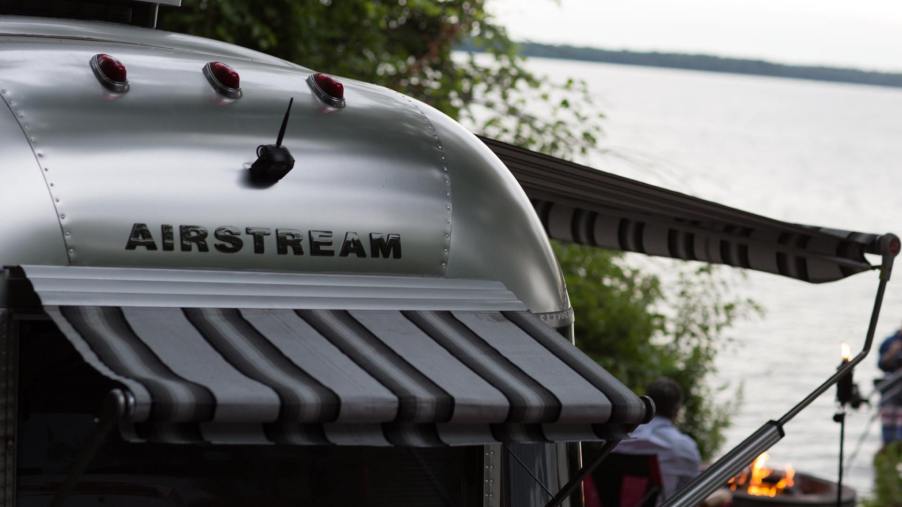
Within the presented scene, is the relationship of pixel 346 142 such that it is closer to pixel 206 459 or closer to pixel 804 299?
pixel 206 459

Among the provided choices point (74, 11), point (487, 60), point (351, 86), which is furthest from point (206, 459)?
point (487, 60)

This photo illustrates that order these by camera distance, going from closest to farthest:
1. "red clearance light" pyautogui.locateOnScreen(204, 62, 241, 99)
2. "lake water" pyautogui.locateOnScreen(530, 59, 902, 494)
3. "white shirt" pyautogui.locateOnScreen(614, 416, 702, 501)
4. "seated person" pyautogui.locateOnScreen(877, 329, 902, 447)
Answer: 1. "red clearance light" pyautogui.locateOnScreen(204, 62, 241, 99)
2. "white shirt" pyautogui.locateOnScreen(614, 416, 702, 501)
3. "seated person" pyautogui.locateOnScreen(877, 329, 902, 447)
4. "lake water" pyautogui.locateOnScreen(530, 59, 902, 494)

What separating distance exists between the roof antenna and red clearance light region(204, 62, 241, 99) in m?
0.17

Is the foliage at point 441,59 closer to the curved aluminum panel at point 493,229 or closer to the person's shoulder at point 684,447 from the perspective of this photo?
the person's shoulder at point 684,447

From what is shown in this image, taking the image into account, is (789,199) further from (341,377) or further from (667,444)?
(341,377)

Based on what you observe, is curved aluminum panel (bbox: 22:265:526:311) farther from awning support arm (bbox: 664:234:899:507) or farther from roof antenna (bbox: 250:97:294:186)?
awning support arm (bbox: 664:234:899:507)

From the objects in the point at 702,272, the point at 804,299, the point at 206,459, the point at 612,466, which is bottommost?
the point at 804,299

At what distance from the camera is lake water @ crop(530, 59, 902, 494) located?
59.7ft

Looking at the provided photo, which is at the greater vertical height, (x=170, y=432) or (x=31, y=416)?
(x=170, y=432)

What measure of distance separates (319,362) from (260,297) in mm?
305

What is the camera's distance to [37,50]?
328cm

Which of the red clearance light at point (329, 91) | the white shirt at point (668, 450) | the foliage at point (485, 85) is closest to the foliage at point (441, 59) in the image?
the foliage at point (485, 85)

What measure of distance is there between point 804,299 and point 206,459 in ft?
113

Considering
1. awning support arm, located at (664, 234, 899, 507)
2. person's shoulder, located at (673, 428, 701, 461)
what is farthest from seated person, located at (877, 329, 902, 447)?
awning support arm, located at (664, 234, 899, 507)
